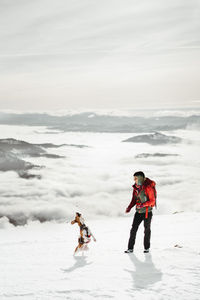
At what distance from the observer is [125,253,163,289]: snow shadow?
5.90 metres

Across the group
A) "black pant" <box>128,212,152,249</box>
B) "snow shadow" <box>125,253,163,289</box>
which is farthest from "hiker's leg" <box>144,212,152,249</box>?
"snow shadow" <box>125,253,163,289</box>

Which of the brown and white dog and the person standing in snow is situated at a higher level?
the person standing in snow

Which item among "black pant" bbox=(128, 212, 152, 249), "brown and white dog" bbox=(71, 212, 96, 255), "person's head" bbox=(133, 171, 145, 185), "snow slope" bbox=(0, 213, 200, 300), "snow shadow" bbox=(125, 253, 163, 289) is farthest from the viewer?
"brown and white dog" bbox=(71, 212, 96, 255)

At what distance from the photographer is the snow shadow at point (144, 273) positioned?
232 inches

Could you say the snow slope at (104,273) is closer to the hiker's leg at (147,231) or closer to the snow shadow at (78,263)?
the snow shadow at (78,263)

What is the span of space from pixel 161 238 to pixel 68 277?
521 cm

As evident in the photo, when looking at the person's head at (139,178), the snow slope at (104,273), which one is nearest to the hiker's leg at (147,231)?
the snow slope at (104,273)

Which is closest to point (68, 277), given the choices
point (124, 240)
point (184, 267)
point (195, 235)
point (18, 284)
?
point (18, 284)

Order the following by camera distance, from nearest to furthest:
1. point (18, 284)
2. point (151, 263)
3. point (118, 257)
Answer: point (18, 284) < point (151, 263) < point (118, 257)

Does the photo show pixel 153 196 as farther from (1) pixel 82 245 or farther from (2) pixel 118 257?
(1) pixel 82 245

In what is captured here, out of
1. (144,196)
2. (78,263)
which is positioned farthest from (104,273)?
(144,196)

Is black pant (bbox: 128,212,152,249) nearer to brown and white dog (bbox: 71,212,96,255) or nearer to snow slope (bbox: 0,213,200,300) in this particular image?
snow slope (bbox: 0,213,200,300)

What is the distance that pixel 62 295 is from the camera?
530 centimetres

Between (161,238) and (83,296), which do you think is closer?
(83,296)
